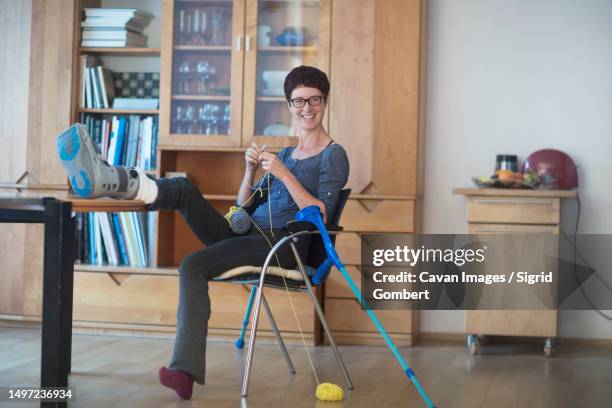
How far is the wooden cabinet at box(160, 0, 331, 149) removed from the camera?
422cm

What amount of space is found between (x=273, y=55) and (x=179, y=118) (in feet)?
1.87

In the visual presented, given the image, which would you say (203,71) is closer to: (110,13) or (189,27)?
(189,27)

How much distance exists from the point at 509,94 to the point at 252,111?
1.30 m

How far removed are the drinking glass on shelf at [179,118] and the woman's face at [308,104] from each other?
3.99ft

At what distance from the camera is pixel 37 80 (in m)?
4.38

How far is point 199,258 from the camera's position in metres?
2.86

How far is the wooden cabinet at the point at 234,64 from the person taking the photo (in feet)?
13.8

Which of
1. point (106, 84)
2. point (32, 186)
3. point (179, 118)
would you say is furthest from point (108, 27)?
point (32, 186)

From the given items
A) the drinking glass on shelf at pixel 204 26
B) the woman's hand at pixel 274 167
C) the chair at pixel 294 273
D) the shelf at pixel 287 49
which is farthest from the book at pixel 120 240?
the woman's hand at pixel 274 167

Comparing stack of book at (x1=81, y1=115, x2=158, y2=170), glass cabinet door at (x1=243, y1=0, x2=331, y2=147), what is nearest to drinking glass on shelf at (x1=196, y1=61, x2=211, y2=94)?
glass cabinet door at (x1=243, y1=0, x2=331, y2=147)

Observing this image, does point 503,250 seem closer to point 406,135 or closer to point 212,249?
point 406,135

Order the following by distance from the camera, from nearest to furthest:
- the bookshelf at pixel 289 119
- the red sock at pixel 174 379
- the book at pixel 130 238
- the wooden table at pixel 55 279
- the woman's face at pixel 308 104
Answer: the wooden table at pixel 55 279, the red sock at pixel 174 379, the woman's face at pixel 308 104, the bookshelf at pixel 289 119, the book at pixel 130 238

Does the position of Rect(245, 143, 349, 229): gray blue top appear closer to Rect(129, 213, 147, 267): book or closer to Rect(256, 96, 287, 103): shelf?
Rect(256, 96, 287, 103): shelf

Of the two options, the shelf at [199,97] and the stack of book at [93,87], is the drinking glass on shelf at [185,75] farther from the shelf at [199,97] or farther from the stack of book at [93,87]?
the stack of book at [93,87]
